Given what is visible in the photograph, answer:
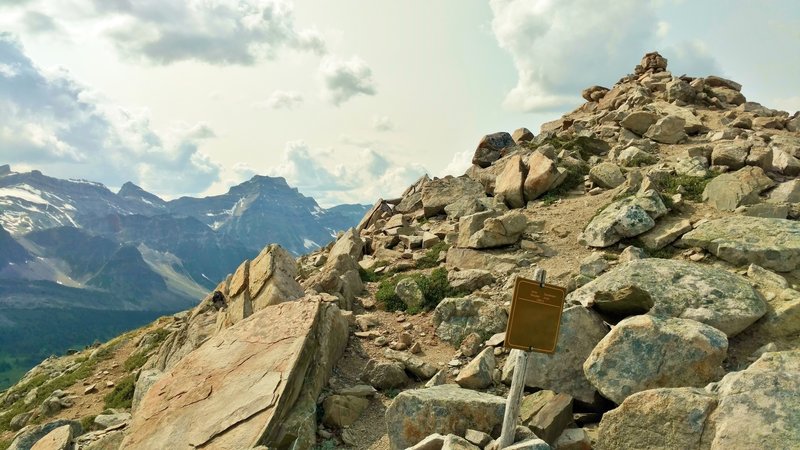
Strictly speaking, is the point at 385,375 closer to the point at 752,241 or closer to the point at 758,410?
the point at 758,410

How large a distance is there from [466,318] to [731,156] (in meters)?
20.4

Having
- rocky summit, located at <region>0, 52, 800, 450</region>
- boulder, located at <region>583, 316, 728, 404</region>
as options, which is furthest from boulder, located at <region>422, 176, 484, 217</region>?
boulder, located at <region>583, 316, 728, 404</region>

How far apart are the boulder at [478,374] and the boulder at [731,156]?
73.2 feet

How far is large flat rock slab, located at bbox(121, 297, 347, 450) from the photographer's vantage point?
13633mm

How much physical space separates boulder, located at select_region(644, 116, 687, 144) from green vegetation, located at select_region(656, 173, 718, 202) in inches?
430

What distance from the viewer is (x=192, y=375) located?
1655 centimetres

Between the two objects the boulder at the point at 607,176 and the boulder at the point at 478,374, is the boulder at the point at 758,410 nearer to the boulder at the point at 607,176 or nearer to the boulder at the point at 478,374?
the boulder at the point at 478,374

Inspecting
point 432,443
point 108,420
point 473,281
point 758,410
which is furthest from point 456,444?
point 108,420

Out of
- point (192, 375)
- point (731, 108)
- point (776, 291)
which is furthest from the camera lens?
point (731, 108)

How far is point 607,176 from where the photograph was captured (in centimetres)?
3038

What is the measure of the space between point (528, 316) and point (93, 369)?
29.0 m

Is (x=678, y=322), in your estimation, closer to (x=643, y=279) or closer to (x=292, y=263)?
(x=643, y=279)

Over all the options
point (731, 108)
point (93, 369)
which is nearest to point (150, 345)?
point (93, 369)

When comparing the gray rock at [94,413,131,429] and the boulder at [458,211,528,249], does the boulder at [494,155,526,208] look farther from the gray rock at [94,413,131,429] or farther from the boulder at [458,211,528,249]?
the gray rock at [94,413,131,429]
